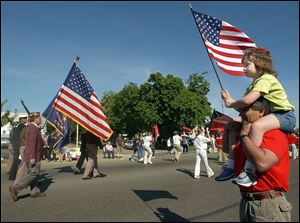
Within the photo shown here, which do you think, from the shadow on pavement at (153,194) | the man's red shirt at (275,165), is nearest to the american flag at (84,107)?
the man's red shirt at (275,165)

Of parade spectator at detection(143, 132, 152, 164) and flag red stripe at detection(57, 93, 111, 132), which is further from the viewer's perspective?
flag red stripe at detection(57, 93, 111, 132)

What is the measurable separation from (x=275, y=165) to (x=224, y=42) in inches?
56.8

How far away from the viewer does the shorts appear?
2508 millimetres

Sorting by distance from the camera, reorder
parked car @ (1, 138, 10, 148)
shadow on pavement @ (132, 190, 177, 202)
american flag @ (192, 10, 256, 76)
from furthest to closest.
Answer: shadow on pavement @ (132, 190, 177, 202) → american flag @ (192, 10, 256, 76) → parked car @ (1, 138, 10, 148)

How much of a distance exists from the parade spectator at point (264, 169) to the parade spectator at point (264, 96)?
0.04 meters

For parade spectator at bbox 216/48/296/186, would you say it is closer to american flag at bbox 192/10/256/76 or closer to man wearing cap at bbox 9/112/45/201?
american flag at bbox 192/10/256/76

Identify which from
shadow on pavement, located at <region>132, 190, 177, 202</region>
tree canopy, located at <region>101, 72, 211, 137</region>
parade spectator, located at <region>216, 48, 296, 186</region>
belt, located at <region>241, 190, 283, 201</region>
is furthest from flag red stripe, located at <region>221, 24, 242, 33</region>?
shadow on pavement, located at <region>132, 190, 177, 202</region>

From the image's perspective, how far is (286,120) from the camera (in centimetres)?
253

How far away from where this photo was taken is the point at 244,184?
8.38 ft

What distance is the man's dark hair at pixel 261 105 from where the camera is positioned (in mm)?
2471

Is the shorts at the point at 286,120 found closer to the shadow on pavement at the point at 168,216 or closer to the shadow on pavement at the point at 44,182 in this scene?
the shadow on pavement at the point at 168,216

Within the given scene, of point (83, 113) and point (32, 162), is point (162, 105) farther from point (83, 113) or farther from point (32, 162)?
point (32, 162)

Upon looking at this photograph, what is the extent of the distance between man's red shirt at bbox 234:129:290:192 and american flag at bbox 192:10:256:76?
33.3 inches

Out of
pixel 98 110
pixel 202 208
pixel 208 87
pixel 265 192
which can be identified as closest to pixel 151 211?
pixel 202 208
